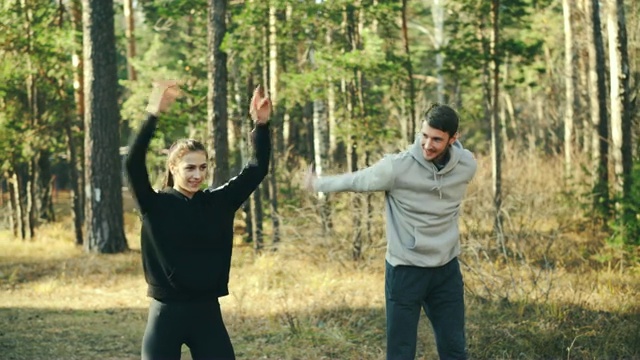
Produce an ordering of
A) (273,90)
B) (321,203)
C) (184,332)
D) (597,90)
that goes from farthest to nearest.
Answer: (273,90) < (597,90) < (321,203) < (184,332)

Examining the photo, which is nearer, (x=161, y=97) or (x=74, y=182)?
(x=161, y=97)

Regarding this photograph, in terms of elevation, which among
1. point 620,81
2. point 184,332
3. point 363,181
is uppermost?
point 620,81

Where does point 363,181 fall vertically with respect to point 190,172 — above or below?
below

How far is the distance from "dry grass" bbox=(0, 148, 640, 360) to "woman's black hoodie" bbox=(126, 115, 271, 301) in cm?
391

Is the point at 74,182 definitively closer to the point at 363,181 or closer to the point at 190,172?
the point at 363,181

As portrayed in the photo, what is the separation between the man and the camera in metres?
5.23

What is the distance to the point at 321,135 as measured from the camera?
19.8 metres

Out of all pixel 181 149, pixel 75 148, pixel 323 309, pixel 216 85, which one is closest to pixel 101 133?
pixel 216 85

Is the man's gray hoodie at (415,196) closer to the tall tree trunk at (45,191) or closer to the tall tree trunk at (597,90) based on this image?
the tall tree trunk at (597,90)

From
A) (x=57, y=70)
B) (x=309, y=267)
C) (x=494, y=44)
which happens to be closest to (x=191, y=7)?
(x=57, y=70)

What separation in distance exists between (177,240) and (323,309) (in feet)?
19.4

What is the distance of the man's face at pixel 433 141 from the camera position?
520 cm

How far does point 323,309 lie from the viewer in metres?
10.1

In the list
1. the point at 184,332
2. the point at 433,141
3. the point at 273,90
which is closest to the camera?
the point at 184,332
